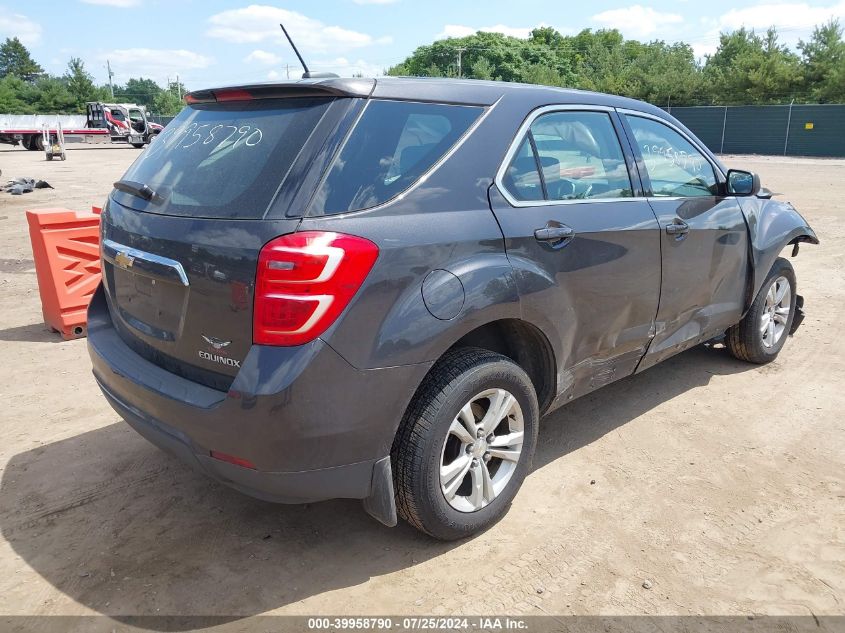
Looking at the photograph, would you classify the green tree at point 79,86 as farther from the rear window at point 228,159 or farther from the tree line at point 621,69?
the rear window at point 228,159

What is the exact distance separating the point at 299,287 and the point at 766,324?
3.98 meters

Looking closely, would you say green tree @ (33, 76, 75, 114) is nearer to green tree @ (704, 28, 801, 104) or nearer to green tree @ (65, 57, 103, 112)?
green tree @ (65, 57, 103, 112)

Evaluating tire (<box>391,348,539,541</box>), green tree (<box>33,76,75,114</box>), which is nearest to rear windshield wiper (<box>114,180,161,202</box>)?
tire (<box>391,348,539,541</box>)

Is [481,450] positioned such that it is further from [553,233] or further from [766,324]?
[766,324]

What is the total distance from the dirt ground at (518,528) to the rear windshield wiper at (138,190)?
56.9 inches

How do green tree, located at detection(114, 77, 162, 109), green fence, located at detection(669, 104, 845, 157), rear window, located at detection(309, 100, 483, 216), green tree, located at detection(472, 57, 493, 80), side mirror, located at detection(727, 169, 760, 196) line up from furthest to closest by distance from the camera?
1. green tree, located at detection(114, 77, 162, 109)
2. green tree, located at detection(472, 57, 493, 80)
3. green fence, located at detection(669, 104, 845, 157)
4. side mirror, located at detection(727, 169, 760, 196)
5. rear window, located at detection(309, 100, 483, 216)

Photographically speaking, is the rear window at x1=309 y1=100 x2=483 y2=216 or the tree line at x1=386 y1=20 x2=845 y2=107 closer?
the rear window at x1=309 y1=100 x2=483 y2=216

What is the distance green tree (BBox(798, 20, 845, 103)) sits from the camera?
40.7 meters

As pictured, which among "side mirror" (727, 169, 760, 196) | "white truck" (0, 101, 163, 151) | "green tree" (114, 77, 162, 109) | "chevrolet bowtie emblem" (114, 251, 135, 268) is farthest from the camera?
"green tree" (114, 77, 162, 109)

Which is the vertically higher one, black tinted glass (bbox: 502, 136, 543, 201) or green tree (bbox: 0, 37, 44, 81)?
green tree (bbox: 0, 37, 44, 81)

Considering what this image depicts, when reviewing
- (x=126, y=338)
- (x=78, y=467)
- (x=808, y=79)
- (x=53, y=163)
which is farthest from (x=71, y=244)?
(x=808, y=79)

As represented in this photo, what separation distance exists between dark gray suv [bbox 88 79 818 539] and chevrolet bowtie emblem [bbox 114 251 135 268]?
2cm

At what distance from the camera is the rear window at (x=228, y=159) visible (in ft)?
7.95

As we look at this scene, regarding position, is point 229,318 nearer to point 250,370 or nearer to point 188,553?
point 250,370
